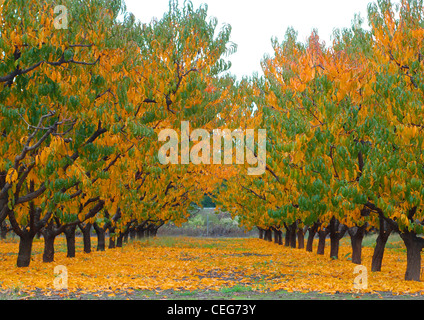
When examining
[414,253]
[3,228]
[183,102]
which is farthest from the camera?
[3,228]

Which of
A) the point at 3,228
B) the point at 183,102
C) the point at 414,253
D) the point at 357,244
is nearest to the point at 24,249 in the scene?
the point at 3,228

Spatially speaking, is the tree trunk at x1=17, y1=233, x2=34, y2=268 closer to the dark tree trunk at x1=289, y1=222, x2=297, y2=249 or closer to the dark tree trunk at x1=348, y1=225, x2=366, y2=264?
the dark tree trunk at x1=348, y1=225, x2=366, y2=264

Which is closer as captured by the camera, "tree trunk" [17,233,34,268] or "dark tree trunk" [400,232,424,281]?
"dark tree trunk" [400,232,424,281]

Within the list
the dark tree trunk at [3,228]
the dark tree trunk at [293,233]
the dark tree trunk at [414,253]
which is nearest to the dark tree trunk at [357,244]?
the dark tree trunk at [414,253]

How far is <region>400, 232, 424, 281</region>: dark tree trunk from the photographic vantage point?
1380cm

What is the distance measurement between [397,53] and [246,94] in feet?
27.9

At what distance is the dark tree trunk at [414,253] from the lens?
45.3ft

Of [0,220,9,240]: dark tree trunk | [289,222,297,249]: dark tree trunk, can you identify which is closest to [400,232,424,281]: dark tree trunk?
→ [0,220,9,240]: dark tree trunk

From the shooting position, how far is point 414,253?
13.9 m

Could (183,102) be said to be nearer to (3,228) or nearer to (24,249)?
(24,249)

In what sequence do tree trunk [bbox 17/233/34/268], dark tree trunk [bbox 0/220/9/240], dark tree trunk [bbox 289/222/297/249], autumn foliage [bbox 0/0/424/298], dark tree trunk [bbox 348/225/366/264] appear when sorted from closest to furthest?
autumn foliage [bbox 0/0/424/298]
tree trunk [bbox 17/233/34/268]
dark tree trunk [bbox 348/225/366/264]
dark tree trunk [bbox 0/220/9/240]
dark tree trunk [bbox 289/222/297/249]

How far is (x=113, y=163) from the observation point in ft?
48.5

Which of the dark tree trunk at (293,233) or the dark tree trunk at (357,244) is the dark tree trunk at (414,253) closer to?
the dark tree trunk at (357,244)

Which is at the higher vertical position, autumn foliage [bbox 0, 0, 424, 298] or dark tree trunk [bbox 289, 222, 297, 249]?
autumn foliage [bbox 0, 0, 424, 298]
